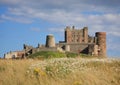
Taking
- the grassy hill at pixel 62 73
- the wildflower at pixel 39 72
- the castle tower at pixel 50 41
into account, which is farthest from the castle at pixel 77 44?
the wildflower at pixel 39 72

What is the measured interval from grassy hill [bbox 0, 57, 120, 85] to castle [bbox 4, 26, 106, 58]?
9396 centimetres

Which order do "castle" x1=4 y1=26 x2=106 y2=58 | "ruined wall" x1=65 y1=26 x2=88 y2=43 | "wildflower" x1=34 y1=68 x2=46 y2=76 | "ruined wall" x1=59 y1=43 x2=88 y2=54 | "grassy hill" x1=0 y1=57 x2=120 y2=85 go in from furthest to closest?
"ruined wall" x1=65 y1=26 x2=88 y2=43 → "ruined wall" x1=59 y1=43 x2=88 y2=54 → "castle" x1=4 y1=26 x2=106 y2=58 → "wildflower" x1=34 y1=68 x2=46 y2=76 → "grassy hill" x1=0 y1=57 x2=120 y2=85

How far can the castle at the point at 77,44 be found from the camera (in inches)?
4562

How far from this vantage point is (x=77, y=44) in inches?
4975

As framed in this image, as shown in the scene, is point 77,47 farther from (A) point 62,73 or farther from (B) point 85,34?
(A) point 62,73

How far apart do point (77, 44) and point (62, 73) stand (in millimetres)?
112221

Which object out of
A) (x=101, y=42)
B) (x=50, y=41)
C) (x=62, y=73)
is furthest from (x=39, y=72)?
(x=101, y=42)

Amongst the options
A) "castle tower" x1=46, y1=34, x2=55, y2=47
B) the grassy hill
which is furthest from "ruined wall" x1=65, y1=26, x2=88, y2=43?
the grassy hill

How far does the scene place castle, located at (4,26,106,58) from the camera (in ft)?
380

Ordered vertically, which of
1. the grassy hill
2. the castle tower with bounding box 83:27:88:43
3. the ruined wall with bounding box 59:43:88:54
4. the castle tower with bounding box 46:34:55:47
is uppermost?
the castle tower with bounding box 83:27:88:43

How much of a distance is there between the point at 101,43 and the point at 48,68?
110 meters

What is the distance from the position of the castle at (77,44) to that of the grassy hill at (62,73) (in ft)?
308

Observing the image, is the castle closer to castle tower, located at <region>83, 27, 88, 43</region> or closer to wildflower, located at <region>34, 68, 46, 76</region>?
castle tower, located at <region>83, 27, 88, 43</region>

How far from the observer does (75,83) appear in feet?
40.7
